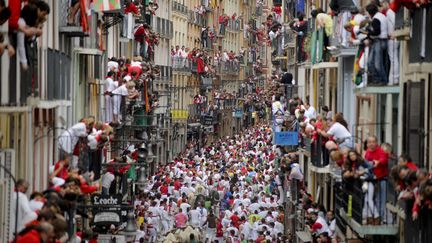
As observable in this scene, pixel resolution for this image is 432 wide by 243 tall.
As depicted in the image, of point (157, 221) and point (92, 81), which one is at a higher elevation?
point (92, 81)

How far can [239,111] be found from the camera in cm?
14588

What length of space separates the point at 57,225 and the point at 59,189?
610 centimetres

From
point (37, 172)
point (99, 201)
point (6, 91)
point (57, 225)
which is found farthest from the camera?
point (99, 201)

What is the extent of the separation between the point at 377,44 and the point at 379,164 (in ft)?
8.15

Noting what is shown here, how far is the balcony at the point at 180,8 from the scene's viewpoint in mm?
100200

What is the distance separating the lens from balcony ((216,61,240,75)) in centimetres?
13085

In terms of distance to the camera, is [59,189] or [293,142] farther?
[293,142]

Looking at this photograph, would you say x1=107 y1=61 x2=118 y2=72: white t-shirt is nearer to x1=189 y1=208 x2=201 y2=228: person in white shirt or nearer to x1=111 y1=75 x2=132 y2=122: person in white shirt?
x1=111 y1=75 x2=132 y2=122: person in white shirt

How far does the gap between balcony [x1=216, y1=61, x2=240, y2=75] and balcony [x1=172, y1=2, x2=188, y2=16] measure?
877 inches

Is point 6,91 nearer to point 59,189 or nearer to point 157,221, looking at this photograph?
point 59,189

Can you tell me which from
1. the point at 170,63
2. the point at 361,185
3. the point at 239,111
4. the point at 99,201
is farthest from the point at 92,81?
the point at 239,111

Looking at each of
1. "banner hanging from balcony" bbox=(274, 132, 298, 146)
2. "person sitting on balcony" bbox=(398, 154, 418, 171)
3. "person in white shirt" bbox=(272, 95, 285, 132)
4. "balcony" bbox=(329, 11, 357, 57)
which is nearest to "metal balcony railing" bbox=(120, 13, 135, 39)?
"person in white shirt" bbox=(272, 95, 285, 132)

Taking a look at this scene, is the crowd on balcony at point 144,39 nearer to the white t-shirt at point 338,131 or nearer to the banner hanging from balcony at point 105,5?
the banner hanging from balcony at point 105,5

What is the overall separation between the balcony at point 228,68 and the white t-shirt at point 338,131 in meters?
92.0
